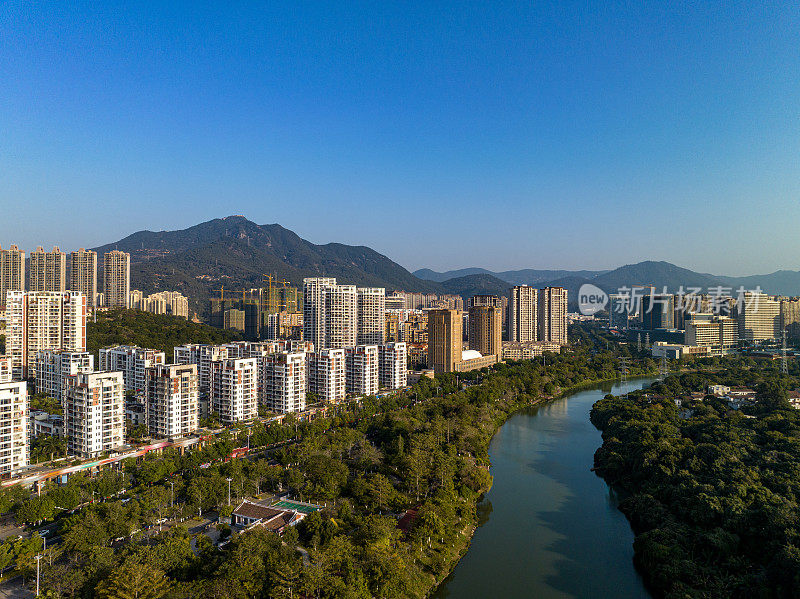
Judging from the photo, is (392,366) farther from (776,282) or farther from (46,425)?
(776,282)

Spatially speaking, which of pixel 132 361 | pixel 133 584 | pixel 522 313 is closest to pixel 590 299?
pixel 522 313

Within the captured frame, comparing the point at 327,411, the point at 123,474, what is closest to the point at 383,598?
the point at 123,474

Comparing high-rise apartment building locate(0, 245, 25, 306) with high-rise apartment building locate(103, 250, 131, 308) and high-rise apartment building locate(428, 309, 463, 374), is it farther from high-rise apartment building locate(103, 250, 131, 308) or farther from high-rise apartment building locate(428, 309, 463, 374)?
high-rise apartment building locate(428, 309, 463, 374)

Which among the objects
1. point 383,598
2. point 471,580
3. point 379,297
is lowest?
point 471,580

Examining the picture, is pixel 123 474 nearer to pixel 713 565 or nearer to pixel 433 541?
pixel 433 541

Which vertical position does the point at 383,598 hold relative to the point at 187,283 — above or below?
below

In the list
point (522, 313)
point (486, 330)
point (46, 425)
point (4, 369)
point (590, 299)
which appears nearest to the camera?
point (46, 425)
